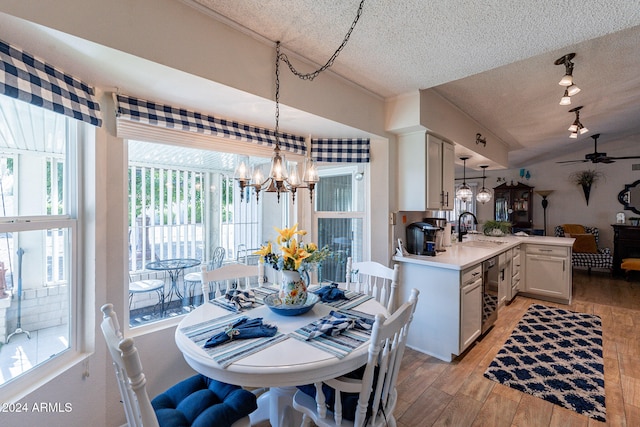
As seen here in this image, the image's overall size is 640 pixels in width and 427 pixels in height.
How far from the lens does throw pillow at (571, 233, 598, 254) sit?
5.71m

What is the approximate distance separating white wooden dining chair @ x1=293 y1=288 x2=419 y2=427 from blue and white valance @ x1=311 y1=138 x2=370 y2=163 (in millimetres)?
1693

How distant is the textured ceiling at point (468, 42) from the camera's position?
146cm

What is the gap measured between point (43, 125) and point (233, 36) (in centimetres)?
111

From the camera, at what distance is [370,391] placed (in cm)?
114

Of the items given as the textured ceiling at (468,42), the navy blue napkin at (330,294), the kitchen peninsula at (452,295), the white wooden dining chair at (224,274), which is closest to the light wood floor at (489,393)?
the kitchen peninsula at (452,295)

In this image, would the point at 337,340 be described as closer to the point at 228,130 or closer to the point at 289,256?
the point at 289,256

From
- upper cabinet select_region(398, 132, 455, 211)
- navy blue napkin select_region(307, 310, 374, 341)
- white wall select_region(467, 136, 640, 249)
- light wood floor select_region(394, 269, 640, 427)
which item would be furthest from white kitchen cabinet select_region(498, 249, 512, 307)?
white wall select_region(467, 136, 640, 249)

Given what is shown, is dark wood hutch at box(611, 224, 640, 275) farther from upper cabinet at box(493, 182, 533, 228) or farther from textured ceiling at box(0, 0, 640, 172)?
textured ceiling at box(0, 0, 640, 172)

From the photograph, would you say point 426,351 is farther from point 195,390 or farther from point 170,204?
point 170,204

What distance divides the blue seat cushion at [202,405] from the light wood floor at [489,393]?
3.78 ft

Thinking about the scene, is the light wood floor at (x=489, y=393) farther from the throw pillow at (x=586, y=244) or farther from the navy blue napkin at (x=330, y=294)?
the throw pillow at (x=586, y=244)

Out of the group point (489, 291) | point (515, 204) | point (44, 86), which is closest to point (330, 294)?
point (44, 86)

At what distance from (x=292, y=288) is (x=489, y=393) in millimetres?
1766

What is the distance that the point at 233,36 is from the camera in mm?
1618
